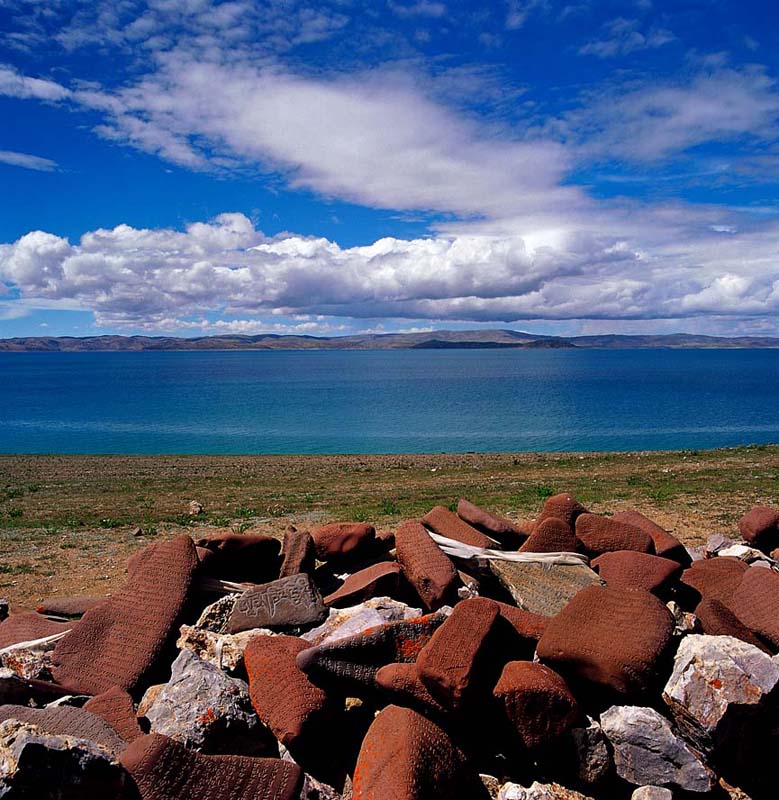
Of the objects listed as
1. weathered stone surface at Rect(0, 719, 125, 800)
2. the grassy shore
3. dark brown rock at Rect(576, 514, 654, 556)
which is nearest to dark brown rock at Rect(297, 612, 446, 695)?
weathered stone surface at Rect(0, 719, 125, 800)

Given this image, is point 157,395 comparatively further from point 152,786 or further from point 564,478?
point 152,786

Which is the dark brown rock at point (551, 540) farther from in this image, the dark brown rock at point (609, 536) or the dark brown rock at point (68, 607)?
the dark brown rock at point (68, 607)

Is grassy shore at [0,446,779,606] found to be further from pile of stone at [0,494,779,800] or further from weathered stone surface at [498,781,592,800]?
weathered stone surface at [498,781,592,800]

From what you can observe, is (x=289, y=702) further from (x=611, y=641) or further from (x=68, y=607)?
(x=68, y=607)

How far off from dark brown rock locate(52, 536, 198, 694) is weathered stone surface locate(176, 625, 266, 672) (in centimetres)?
25

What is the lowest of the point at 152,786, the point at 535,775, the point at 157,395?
the point at 157,395

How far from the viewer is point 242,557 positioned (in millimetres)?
8516

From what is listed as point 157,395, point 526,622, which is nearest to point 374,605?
point 526,622

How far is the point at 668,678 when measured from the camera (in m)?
5.51

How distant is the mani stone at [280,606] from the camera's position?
268 inches

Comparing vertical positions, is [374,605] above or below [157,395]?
above

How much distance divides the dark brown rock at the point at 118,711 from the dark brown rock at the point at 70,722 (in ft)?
0.32

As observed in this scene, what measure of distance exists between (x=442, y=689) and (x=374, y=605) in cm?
188

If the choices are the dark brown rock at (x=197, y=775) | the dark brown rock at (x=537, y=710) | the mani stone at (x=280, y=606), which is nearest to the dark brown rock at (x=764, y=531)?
the dark brown rock at (x=537, y=710)
